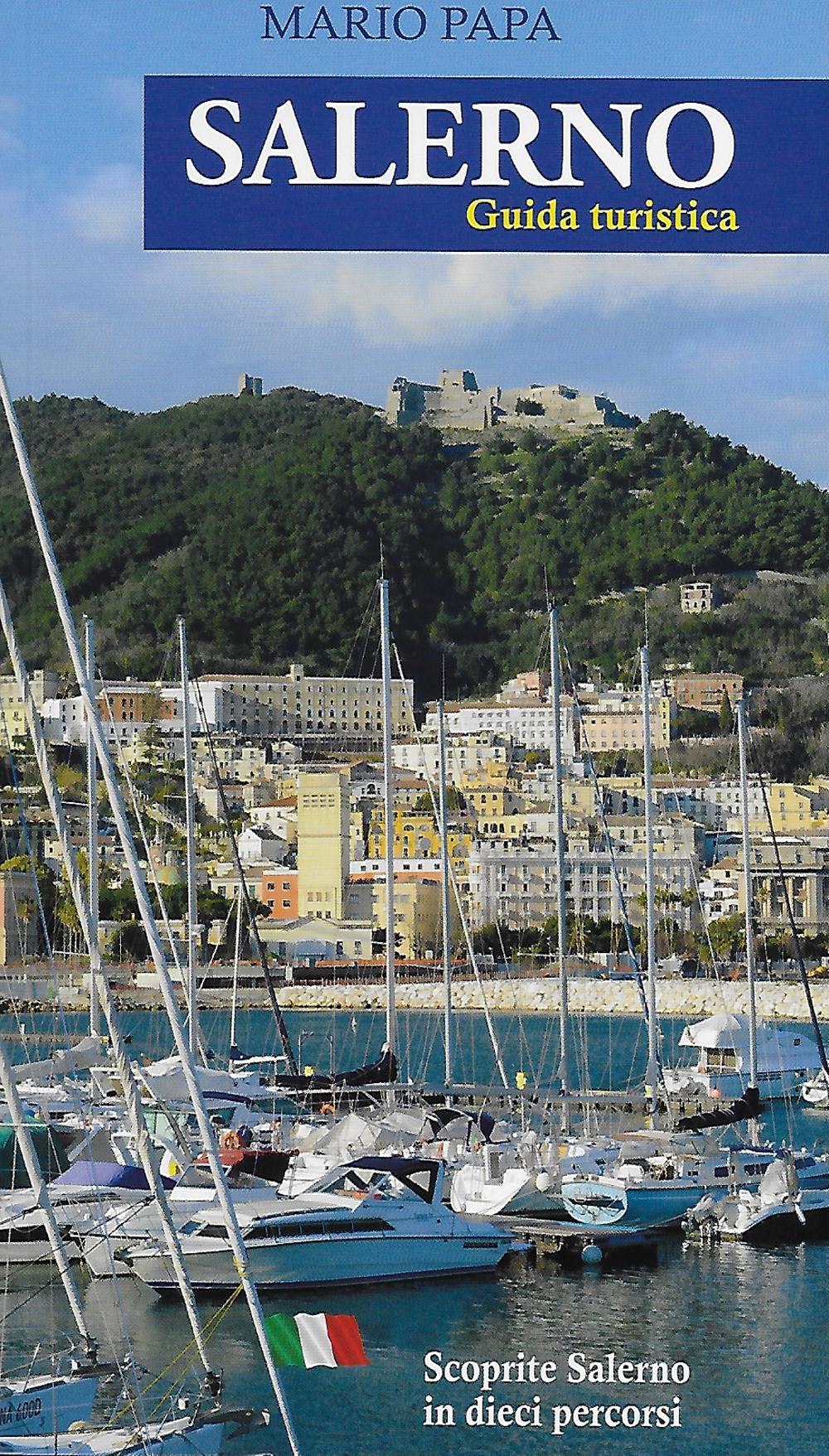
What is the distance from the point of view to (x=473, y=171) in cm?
542

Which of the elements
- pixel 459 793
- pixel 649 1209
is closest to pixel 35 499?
pixel 649 1209

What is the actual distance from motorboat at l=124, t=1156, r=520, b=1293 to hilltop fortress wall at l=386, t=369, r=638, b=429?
38244 millimetres

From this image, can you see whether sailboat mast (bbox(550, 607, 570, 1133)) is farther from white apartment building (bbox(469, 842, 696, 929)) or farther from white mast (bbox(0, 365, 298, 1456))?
white apartment building (bbox(469, 842, 696, 929))

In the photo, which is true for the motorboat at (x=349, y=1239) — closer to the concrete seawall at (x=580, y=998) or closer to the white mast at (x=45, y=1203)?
the white mast at (x=45, y=1203)

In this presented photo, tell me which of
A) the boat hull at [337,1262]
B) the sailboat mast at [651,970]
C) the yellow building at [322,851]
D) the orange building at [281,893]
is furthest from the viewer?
the orange building at [281,893]

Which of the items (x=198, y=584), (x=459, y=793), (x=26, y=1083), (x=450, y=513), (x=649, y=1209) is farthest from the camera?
(x=198, y=584)

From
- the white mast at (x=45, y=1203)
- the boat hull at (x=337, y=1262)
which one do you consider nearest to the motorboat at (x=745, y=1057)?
A: the boat hull at (x=337, y=1262)

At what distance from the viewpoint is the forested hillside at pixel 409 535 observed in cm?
4541

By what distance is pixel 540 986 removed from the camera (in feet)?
104

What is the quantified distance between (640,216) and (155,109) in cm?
125

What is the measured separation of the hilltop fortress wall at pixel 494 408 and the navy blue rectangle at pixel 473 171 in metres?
41.3

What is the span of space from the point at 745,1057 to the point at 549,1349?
1017 centimetres

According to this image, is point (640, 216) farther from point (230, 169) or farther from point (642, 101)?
point (230, 169)

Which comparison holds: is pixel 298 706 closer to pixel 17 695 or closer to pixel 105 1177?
pixel 17 695
